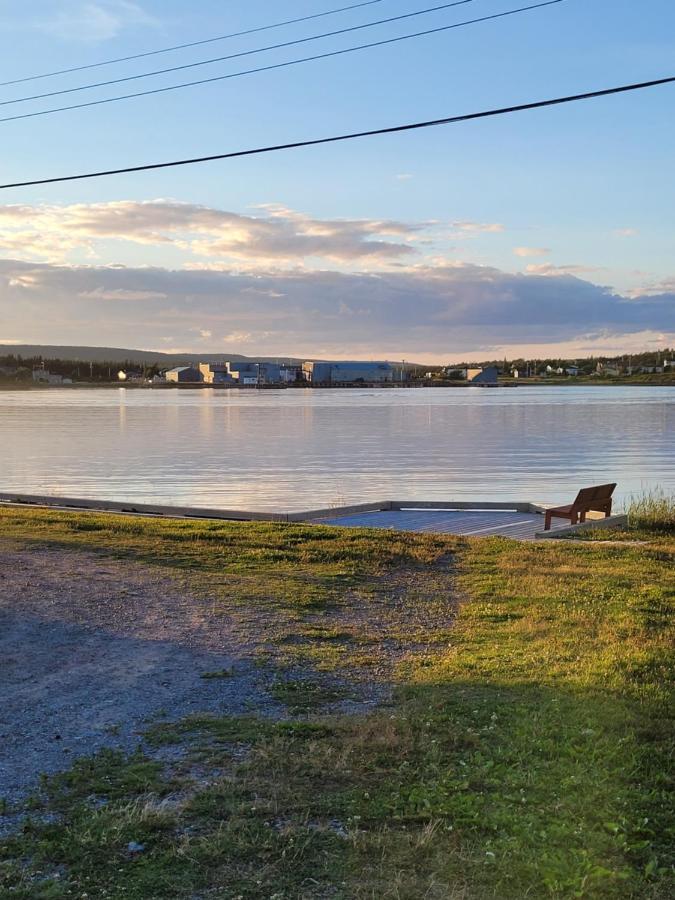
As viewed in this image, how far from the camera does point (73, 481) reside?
1254 inches

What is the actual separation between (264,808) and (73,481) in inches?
1114

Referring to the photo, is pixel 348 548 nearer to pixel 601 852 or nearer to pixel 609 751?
pixel 609 751

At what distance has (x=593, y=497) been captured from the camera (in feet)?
58.7

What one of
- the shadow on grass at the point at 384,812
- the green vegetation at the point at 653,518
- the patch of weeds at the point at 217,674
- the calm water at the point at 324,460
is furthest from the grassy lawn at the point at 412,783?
the calm water at the point at 324,460

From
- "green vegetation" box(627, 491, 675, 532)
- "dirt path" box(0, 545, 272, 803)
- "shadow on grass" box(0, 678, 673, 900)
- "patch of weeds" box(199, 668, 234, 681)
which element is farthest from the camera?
"green vegetation" box(627, 491, 675, 532)

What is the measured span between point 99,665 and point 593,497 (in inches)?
484

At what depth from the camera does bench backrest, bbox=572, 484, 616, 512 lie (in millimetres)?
17362

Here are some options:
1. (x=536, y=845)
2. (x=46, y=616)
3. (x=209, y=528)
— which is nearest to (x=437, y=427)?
(x=209, y=528)

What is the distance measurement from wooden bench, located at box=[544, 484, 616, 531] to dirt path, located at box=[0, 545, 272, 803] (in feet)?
26.9

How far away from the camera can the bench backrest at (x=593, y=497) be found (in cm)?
1736

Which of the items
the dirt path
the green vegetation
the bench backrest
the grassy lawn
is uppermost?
the bench backrest

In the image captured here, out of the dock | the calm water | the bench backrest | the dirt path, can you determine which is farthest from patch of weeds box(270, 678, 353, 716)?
the calm water

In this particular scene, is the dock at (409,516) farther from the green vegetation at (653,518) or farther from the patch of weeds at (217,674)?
the patch of weeds at (217,674)

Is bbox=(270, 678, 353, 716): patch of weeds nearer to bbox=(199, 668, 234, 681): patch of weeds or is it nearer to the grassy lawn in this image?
the grassy lawn
